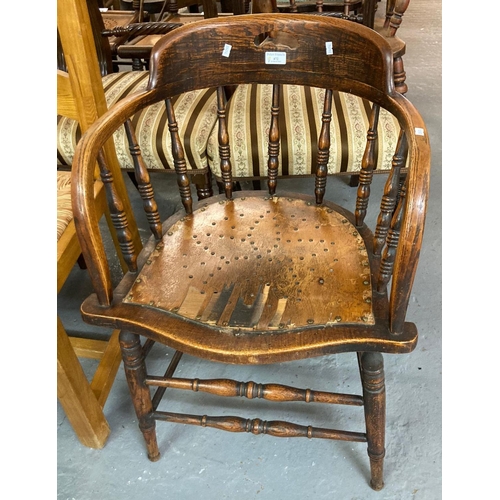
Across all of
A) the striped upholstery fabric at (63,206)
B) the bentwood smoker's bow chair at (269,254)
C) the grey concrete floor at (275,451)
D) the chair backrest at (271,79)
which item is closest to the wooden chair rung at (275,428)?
the bentwood smoker's bow chair at (269,254)

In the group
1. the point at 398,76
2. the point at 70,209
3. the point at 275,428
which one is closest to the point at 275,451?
the point at 275,428

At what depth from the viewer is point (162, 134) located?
139 centimetres

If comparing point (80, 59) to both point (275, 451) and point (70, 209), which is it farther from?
point (275, 451)

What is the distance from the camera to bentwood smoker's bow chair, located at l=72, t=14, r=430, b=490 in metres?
0.84

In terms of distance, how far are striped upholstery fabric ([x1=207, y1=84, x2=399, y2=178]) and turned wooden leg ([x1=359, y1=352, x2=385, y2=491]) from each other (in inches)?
22.9

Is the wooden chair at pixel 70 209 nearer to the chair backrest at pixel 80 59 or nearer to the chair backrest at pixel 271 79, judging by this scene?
the chair backrest at pixel 80 59

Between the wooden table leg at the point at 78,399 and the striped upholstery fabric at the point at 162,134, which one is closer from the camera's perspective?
the wooden table leg at the point at 78,399

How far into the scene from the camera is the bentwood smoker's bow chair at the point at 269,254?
0.84 meters

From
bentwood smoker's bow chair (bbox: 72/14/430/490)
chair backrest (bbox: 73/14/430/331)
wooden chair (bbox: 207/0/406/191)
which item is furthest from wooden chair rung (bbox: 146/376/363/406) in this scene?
wooden chair (bbox: 207/0/406/191)

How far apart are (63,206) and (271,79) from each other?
529mm

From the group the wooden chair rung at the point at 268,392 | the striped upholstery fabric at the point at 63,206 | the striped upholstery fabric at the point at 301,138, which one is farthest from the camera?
the striped upholstery fabric at the point at 301,138

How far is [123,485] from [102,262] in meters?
0.60

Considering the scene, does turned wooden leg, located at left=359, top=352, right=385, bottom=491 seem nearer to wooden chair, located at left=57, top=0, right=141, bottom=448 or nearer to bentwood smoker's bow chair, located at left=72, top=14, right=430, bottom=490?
bentwood smoker's bow chair, located at left=72, top=14, right=430, bottom=490

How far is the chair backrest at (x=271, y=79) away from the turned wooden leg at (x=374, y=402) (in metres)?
0.12
